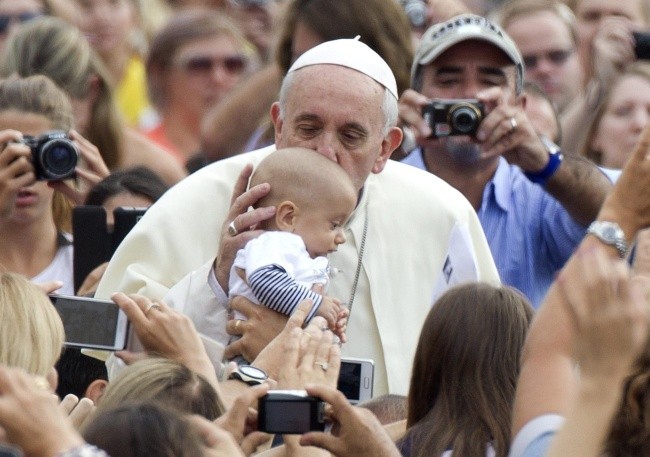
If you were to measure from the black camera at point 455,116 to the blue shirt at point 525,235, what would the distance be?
368 millimetres

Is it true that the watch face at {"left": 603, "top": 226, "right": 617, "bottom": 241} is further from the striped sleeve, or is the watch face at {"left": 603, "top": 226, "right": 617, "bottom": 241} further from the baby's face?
the baby's face

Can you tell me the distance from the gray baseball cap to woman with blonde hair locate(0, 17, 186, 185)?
1.62 meters

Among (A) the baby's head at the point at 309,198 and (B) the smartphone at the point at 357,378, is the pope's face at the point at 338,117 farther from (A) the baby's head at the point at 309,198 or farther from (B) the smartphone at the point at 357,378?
(B) the smartphone at the point at 357,378

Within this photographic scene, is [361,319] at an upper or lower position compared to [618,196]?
lower

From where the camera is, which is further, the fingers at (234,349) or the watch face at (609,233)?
the fingers at (234,349)

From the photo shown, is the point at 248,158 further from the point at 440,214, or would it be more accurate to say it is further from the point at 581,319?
the point at 581,319

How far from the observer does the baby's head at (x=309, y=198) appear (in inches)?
218

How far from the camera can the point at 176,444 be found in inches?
136

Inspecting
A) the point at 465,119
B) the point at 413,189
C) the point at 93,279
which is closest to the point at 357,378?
→ the point at 413,189

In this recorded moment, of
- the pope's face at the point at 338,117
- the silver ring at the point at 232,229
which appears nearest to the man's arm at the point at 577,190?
the pope's face at the point at 338,117

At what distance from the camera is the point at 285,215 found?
5551mm

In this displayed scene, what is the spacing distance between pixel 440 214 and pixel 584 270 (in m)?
2.83

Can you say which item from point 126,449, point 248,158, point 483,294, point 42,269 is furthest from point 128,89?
point 126,449

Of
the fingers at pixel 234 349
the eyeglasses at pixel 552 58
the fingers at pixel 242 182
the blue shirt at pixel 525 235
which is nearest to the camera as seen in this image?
the fingers at pixel 234 349
